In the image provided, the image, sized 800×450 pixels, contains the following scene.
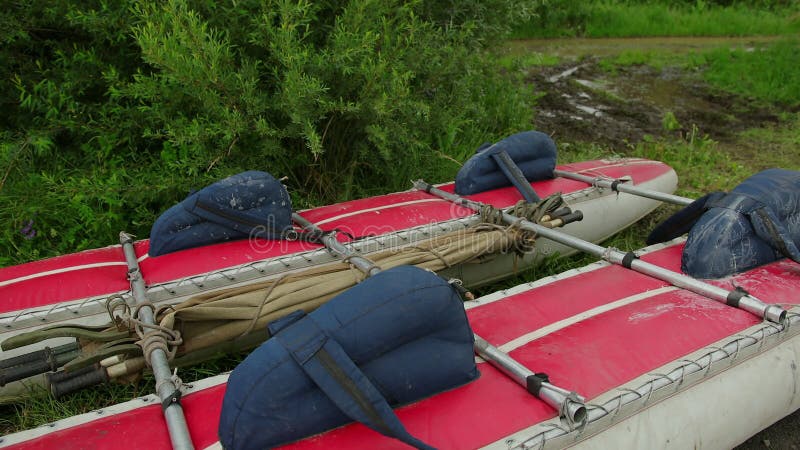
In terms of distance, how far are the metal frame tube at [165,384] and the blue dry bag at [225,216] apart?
31 cm

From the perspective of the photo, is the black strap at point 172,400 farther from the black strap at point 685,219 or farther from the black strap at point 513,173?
the black strap at point 685,219

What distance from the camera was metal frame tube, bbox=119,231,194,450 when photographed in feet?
5.19

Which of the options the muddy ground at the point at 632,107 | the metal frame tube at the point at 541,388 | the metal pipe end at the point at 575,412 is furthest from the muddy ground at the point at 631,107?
the metal pipe end at the point at 575,412

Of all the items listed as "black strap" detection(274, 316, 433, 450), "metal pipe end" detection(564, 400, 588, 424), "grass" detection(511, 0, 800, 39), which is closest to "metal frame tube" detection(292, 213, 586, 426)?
"metal pipe end" detection(564, 400, 588, 424)

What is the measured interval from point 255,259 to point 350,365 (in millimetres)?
1380

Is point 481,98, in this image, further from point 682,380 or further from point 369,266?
point 682,380

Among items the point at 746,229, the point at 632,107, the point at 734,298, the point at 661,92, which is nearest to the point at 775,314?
the point at 734,298

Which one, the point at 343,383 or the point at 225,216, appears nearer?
the point at 343,383

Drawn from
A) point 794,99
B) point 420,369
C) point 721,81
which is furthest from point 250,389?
point 721,81

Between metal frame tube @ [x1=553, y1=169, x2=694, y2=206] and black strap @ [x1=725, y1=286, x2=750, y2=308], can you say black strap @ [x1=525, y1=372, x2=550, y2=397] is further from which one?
metal frame tube @ [x1=553, y1=169, x2=694, y2=206]

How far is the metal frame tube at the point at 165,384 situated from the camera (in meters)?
1.58

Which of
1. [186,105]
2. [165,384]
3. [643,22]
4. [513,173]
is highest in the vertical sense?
[643,22]

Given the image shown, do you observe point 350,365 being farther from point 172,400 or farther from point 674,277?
point 674,277

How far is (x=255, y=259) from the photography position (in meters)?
2.76
